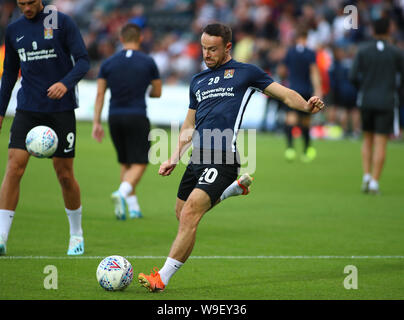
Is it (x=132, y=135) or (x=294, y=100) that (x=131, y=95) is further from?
(x=294, y=100)

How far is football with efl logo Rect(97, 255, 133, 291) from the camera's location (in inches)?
264

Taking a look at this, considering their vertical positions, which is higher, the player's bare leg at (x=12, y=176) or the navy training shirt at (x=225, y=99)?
the navy training shirt at (x=225, y=99)

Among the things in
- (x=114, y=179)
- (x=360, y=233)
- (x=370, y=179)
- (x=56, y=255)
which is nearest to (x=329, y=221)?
(x=360, y=233)

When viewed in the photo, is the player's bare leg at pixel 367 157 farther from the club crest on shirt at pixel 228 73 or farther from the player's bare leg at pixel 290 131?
the club crest on shirt at pixel 228 73

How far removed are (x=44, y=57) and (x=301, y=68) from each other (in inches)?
428

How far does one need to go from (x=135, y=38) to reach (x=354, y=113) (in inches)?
632

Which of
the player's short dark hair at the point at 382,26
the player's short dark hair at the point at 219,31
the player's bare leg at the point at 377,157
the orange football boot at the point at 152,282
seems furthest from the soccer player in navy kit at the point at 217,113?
the player's short dark hair at the point at 382,26

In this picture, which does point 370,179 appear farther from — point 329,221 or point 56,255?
point 56,255

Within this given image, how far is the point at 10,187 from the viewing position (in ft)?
26.8

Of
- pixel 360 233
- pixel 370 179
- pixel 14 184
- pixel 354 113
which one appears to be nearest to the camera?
pixel 14 184

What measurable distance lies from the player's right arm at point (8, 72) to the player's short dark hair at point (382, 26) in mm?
7649

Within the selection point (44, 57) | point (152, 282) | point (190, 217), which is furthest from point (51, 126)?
point (152, 282)

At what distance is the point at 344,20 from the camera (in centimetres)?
2673

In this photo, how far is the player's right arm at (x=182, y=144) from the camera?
7.00 metres
